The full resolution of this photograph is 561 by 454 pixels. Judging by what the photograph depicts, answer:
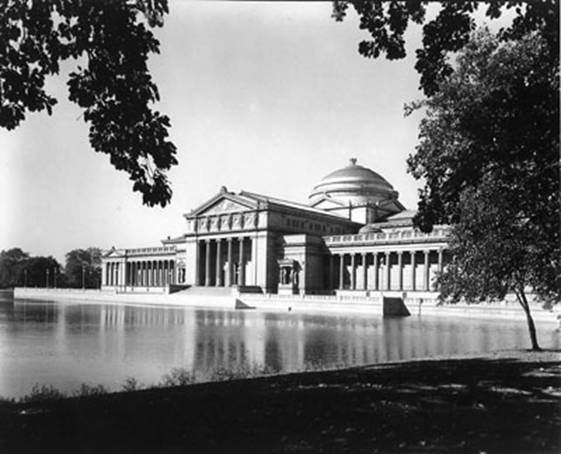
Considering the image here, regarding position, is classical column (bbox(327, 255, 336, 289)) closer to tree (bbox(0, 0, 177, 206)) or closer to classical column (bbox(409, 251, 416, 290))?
classical column (bbox(409, 251, 416, 290))

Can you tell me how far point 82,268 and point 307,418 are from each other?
6051 inches

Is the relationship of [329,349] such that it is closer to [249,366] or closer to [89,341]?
[249,366]

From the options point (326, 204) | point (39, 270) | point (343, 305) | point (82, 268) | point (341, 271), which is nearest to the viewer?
point (343, 305)

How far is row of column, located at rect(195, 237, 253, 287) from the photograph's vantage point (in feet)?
330

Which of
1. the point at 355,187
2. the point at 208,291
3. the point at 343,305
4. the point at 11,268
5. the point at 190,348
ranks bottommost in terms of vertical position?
the point at 343,305

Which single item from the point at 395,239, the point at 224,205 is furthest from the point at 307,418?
the point at 224,205

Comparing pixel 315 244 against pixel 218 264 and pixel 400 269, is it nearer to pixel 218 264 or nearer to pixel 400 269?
pixel 400 269

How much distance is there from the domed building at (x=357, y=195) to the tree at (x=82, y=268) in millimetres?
70735

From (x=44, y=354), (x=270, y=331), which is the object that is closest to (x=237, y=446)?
(x=44, y=354)

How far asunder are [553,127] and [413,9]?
445 cm

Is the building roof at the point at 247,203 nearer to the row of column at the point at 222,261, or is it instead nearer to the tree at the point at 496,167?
the row of column at the point at 222,261

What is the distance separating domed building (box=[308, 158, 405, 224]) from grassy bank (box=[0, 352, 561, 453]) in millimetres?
97080

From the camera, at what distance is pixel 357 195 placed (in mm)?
115250

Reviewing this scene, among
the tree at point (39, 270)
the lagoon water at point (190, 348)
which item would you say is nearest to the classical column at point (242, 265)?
the lagoon water at point (190, 348)
